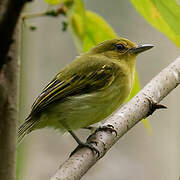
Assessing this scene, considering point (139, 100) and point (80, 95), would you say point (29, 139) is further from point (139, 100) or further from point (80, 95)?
point (139, 100)

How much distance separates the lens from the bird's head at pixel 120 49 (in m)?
3.06

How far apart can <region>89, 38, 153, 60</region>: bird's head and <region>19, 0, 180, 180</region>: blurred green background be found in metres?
2.26

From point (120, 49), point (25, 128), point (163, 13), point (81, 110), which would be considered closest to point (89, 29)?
point (163, 13)

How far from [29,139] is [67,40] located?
148 centimetres

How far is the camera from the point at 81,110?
2.48m

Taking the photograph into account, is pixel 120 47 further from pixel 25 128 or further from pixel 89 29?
pixel 89 29

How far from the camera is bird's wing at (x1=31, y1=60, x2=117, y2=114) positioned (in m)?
2.46

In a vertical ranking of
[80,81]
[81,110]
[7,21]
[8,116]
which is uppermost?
[7,21]

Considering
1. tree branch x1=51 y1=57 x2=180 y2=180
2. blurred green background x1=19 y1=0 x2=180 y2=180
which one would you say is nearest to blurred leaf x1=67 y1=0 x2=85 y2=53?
tree branch x1=51 y1=57 x2=180 y2=180

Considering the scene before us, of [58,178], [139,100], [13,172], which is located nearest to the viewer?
[13,172]

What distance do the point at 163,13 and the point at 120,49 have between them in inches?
67.7

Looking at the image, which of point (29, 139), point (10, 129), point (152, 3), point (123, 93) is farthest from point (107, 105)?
point (29, 139)

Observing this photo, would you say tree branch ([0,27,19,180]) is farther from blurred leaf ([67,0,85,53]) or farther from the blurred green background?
the blurred green background

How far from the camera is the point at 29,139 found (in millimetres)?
5680
